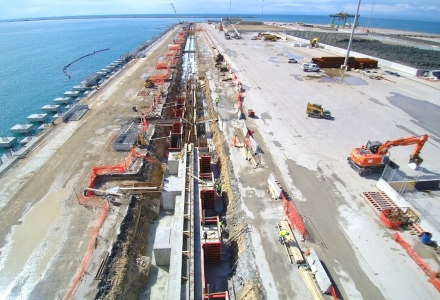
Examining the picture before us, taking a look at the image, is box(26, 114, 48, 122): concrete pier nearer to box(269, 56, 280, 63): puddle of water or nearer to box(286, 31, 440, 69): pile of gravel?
box(269, 56, 280, 63): puddle of water

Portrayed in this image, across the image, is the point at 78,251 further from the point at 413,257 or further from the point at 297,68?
the point at 297,68

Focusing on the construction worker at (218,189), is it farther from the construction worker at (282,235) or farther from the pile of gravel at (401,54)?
the pile of gravel at (401,54)

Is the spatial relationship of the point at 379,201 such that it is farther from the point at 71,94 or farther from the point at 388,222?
the point at 71,94

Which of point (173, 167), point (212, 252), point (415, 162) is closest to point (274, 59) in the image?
point (415, 162)

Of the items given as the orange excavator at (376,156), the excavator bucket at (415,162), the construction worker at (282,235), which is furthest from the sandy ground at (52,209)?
the excavator bucket at (415,162)

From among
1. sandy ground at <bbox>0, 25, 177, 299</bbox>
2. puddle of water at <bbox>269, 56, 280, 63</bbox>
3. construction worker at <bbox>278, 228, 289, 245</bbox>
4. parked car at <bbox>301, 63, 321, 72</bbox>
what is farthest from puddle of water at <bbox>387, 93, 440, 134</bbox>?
sandy ground at <bbox>0, 25, 177, 299</bbox>

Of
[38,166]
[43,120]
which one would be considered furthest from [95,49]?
[38,166]

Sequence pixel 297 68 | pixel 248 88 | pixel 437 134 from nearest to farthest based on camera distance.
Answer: pixel 437 134, pixel 248 88, pixel 297 68
